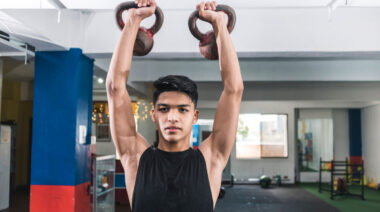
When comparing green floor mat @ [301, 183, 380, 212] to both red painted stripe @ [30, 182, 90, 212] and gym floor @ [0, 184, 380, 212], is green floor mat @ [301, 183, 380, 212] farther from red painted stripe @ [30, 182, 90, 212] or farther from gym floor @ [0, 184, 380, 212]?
red painted stripe @ [30, 182, 90, 212]

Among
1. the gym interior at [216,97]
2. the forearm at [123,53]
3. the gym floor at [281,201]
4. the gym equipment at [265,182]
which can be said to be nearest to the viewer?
the forearm at [123,53]

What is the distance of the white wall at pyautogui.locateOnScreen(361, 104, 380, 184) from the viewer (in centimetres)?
1029

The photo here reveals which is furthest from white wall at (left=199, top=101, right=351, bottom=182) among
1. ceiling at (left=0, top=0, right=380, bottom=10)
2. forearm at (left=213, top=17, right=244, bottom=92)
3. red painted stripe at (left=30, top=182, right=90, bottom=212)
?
forearm at (left=213, top=17, right=244, bottom=92)

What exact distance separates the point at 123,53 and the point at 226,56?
34 centimetres

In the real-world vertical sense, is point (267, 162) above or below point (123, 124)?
below

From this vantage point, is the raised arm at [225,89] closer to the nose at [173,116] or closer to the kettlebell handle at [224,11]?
the kettlebell handle at [224,11]

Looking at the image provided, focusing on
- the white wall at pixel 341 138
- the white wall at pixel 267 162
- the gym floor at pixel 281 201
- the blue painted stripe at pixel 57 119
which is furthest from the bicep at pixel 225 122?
the white wall at pixel 341 138

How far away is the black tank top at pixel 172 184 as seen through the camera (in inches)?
47.5

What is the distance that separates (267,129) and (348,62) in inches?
197

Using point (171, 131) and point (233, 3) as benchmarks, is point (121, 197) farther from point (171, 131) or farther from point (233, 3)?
point (171, 131)

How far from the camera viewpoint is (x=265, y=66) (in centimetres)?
663

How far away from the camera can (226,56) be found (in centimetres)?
121

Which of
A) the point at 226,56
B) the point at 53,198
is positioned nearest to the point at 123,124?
the point at 226,56

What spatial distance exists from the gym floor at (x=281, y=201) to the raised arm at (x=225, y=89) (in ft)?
18.8
